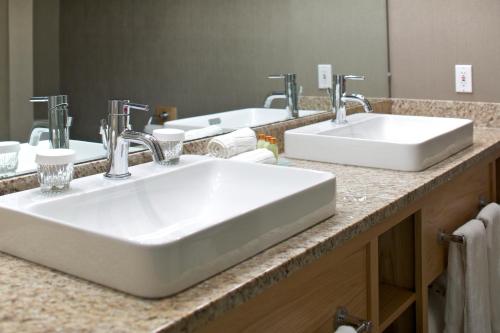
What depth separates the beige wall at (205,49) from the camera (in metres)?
1.37

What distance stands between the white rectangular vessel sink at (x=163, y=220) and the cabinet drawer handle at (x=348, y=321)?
199 mm

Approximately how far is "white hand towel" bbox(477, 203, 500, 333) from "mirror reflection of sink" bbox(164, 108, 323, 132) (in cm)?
75

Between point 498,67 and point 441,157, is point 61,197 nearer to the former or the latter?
point 441,157

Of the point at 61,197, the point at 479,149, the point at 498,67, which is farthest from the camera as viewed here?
the point at 498,67

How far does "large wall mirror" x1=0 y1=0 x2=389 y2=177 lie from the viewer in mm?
1235

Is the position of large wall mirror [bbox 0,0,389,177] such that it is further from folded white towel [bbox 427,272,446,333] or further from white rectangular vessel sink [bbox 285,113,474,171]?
folded white towel [bbox 427,272,446,333]

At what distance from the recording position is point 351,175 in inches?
61.6

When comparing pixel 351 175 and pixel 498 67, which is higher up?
pixel 498 67

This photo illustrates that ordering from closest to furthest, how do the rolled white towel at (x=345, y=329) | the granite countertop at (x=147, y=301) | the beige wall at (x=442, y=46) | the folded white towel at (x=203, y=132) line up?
the granite countertop at (x=147, y=301), the rolled white towel at (x=345, y=329), the folded white towel at (x=203, y=132), the beige wall at (x=442, y=46)

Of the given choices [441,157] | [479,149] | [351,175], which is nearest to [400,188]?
[351,175]

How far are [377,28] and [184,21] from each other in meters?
1.12

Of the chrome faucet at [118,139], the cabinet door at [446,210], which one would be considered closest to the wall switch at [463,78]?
the cabinet door at [446,210]

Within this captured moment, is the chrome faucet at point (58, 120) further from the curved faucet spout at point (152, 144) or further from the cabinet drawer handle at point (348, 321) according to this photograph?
the cabinet drawer handle at point (348, 321)

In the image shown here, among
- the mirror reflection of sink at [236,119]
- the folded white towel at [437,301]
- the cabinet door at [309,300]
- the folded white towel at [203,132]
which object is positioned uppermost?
the mirror reflection of sink at [236,119]
